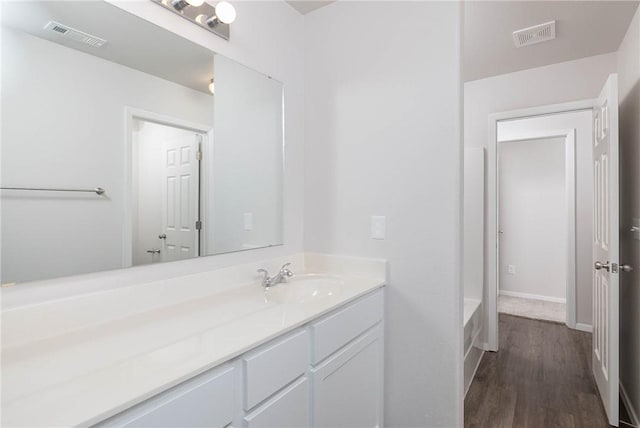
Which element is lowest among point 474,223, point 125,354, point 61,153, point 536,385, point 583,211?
point 536,385

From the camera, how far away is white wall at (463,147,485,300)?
2.95 meters

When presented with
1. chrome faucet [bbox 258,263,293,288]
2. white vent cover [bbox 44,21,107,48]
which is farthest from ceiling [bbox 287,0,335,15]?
chrome faucet [bbox 258,263,293,288]

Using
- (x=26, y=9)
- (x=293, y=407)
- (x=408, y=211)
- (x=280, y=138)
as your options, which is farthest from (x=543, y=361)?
(x=26, y=9)

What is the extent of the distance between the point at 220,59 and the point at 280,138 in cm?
54

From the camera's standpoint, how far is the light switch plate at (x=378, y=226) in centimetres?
177

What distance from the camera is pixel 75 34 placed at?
107cm

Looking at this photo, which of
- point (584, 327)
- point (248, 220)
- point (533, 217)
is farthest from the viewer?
point (533, 217)

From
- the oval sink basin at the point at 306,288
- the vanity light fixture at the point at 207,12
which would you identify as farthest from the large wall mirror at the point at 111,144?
the oval sink basin at the point at 306,288

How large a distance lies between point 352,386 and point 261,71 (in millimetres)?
1655

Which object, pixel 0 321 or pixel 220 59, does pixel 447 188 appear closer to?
pixel 220 59

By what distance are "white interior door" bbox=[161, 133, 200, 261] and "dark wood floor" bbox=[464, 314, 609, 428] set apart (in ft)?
6.27

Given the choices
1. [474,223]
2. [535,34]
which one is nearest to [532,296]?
[474,223]

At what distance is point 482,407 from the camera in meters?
2.10

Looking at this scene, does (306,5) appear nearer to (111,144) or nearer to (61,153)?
(111,144)
